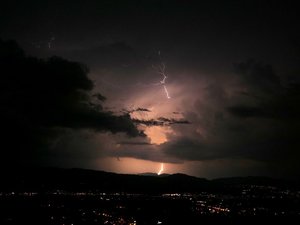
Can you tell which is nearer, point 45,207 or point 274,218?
point 274,218

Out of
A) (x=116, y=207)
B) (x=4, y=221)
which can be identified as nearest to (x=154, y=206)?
(x=116, y=207)

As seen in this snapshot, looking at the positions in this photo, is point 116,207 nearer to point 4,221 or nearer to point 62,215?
point 62,215

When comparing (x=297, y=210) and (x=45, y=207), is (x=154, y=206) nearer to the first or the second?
(x=45, y=207)

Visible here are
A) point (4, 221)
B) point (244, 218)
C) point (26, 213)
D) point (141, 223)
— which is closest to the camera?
point (4, 221)

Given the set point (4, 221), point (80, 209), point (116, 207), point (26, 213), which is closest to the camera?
point (4, 221)

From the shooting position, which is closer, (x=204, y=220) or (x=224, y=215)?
(x=204, y=220)

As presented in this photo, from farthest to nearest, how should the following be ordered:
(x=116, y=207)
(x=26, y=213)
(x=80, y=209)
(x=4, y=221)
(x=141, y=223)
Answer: (x=116, y=207) → (x=80, y=209) → (x=26, y=213) → (x=141, y=223) → (x=4, y=221)

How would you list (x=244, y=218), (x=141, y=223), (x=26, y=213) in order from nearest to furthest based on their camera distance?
(x=141, y=223) < (x=26, y=213) < (x=244, y=218)

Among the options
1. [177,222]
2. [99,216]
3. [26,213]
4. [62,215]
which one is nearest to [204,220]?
[177,222]
